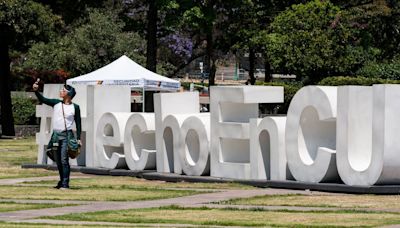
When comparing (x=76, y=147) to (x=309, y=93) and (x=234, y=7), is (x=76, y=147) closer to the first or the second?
(x=309, y=93)

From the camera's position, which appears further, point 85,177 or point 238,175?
point 85,177

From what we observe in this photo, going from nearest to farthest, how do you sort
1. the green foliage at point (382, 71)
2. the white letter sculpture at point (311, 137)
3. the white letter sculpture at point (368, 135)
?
the white letter sculpture at point (368, 135), the white letter sculpture at point (311, 137), the green foliage at point (382, 71)

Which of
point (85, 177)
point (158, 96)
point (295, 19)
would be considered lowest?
point (85, 177)

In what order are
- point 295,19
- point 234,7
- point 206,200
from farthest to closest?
point 234,7
point 295,19
point 206,200

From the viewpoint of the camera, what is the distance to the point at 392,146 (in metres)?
20.7

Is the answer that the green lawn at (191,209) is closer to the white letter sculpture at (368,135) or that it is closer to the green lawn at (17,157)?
the green lawn at (17,157)

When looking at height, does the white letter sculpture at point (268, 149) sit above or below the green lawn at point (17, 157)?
A: above

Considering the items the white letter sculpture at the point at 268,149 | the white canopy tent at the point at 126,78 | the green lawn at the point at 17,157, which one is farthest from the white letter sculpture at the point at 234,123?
the white canopy tent at the point at 126,78

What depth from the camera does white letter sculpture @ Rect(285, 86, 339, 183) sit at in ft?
72.8

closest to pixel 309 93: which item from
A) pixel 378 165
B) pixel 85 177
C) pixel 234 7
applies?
pixel 378 165

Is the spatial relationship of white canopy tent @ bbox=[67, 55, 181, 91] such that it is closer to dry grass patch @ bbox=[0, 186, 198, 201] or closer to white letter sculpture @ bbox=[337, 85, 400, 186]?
dry grass patch @ bbox=[0, 186, 198, 201]

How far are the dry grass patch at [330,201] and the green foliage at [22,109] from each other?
36.9m

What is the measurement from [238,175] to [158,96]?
333cm

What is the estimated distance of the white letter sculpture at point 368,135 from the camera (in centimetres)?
2075
